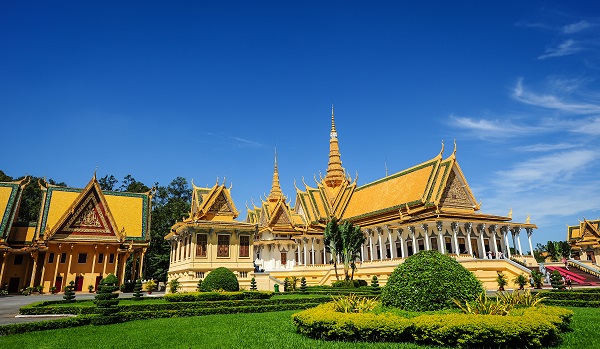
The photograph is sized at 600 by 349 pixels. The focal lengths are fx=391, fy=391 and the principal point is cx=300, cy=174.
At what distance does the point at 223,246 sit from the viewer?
29.1 metres

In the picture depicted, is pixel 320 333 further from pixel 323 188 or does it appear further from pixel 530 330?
pixel 323 188

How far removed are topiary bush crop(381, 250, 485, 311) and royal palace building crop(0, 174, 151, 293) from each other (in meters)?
30.3

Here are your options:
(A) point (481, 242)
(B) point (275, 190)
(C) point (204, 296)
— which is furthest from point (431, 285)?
(B) point (275, 190)

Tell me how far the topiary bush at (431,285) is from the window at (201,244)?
20.7 m

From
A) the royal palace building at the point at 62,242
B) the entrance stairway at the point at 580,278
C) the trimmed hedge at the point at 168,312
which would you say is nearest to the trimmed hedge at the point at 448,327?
the trimmed hedge at the point at 168,312

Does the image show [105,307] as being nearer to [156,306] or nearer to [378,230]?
[156,306]

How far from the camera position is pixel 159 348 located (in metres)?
8.41

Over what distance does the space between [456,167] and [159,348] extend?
3244 cm

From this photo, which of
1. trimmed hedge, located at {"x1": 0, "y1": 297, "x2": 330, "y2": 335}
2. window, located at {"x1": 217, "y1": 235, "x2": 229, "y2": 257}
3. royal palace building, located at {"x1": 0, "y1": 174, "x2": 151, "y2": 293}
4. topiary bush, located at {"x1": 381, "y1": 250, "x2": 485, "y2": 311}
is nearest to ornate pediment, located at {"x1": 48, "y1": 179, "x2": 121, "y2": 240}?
royal palace building, located at {"x1": 0, "y1": 174, "x2": 151, "y2": 293}

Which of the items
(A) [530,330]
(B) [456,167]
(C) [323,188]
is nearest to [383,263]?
(B) [456,167]

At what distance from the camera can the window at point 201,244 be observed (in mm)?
28094

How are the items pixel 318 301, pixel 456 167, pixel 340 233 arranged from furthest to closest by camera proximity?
pixel 456 167, pixel 340 233, pixel 318 301

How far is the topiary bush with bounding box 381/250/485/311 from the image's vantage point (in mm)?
9016

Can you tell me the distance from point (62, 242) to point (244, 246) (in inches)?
611
